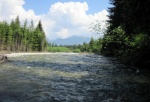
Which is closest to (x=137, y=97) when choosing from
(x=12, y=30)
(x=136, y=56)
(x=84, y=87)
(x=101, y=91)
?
(x=101, y=91)

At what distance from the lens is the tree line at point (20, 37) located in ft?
405

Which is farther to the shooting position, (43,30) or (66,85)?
(43,30)

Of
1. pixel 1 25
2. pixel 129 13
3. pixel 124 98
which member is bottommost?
pixel 124 98

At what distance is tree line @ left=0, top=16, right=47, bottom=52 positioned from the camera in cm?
12347

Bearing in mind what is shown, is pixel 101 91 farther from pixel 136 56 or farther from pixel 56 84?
pixel 136 56

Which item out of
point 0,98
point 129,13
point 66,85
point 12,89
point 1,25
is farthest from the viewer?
point 1,25

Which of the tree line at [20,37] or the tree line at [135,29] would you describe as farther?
the tree line at [20,37]

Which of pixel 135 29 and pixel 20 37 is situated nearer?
pixel 135 29

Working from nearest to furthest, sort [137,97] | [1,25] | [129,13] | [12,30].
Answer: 1. [137,97]
2. [129,13]
3. [1,25]
4. [12,30]

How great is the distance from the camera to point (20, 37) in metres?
135

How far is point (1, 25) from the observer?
390 feet

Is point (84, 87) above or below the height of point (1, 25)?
below

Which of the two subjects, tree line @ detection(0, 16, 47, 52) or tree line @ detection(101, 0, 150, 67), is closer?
tree line @ detection(101, 0, 150, 67)

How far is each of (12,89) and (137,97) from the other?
7189 millimetres
